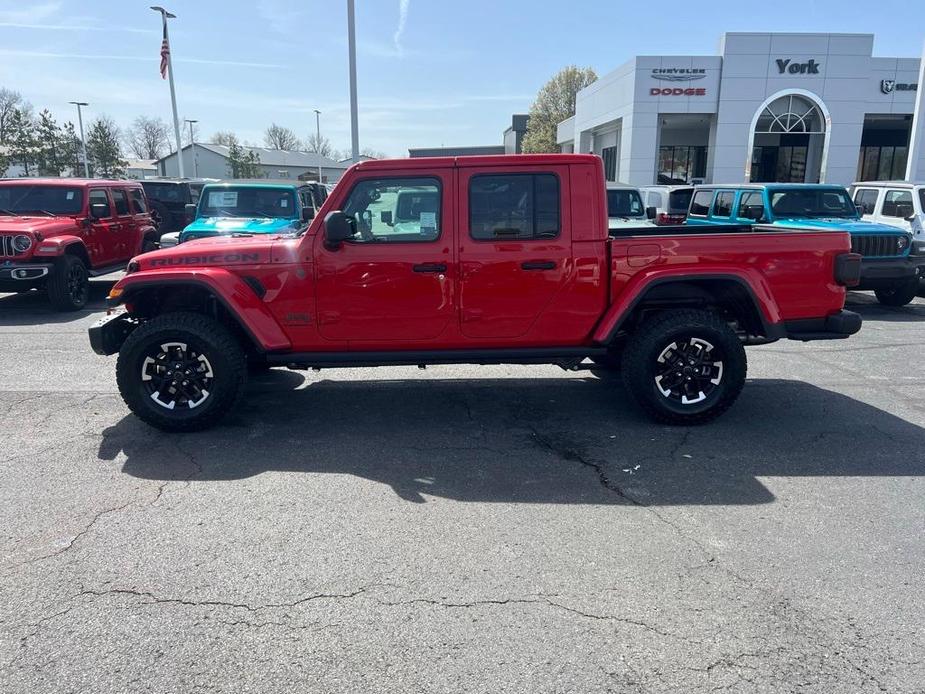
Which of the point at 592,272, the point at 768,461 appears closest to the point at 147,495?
the point at 592,272

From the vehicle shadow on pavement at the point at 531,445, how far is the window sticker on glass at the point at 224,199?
5.72 metres

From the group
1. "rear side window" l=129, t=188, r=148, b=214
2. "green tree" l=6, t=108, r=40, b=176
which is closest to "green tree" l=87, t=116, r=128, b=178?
"green tree" l=6, t=108, r=40, b=176

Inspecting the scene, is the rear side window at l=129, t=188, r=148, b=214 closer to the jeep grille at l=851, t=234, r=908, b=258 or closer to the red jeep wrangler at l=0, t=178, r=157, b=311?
the red jeep wrangler at l=0, t=178, r=157, b=311

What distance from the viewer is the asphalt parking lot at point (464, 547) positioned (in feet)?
8.74

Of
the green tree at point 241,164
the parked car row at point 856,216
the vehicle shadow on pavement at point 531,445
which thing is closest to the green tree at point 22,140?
the green tree at point 241,164

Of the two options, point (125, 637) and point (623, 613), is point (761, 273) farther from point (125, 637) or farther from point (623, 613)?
point (125, 637)

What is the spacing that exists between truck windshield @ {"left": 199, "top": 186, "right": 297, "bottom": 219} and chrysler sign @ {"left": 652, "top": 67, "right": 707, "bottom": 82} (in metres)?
20.7

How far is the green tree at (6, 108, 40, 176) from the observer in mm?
41156

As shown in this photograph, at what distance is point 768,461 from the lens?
462cm

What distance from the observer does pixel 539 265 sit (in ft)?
16.5

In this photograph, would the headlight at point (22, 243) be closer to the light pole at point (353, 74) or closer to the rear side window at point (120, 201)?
the rear side window at point (120, 201)

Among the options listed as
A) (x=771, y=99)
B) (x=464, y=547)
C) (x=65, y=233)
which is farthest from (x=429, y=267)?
(x=771, y=99)

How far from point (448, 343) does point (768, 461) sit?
7.80 feet

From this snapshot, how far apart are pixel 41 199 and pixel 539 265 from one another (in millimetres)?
9489
